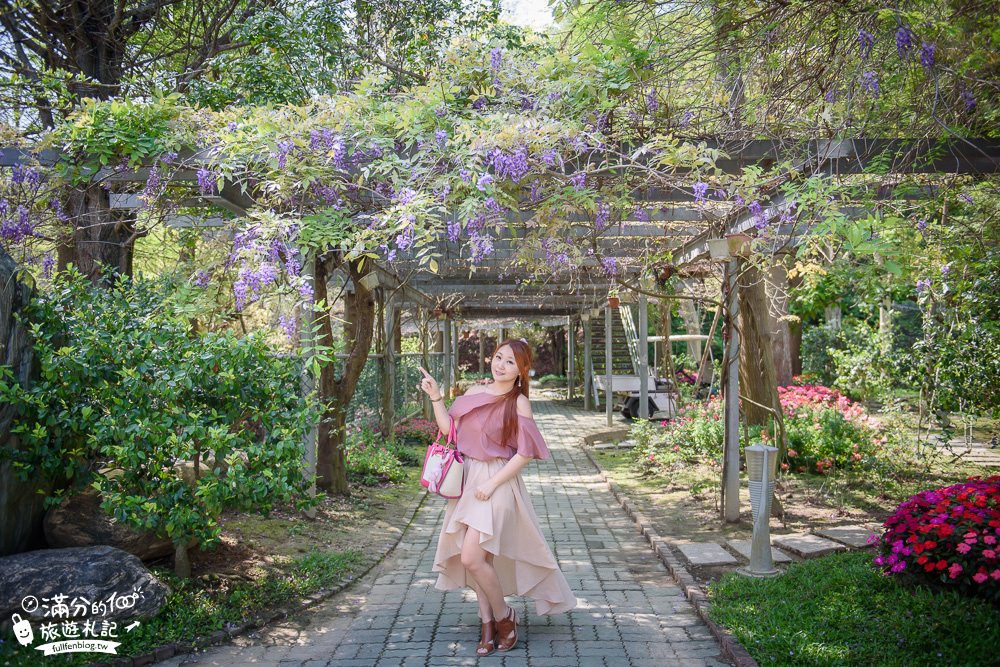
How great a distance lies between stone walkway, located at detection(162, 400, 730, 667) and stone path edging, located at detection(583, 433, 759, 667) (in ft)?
0.17

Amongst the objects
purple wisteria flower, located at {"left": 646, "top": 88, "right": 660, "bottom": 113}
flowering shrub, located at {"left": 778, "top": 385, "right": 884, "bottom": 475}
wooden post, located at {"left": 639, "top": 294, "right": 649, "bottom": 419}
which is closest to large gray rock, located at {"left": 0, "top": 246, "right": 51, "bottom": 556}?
purple wisteria flower, located at {"left": 646, "top": 88, "right": 660, "bottom": 113}

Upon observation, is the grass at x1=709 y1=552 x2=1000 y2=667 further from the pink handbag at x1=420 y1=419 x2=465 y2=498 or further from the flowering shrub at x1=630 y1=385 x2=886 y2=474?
the flowering shrub at x1=630 y1=385 x2=886 y2=474

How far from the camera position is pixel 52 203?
6121 millimetres

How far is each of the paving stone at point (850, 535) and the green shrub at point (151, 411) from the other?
12.6 feet

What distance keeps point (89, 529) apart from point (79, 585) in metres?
0.71

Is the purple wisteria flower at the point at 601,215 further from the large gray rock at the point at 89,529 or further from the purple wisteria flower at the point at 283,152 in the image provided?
the large gray rock at the point at 89,529

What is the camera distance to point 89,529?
4.59 m

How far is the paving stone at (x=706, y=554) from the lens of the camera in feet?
17.7

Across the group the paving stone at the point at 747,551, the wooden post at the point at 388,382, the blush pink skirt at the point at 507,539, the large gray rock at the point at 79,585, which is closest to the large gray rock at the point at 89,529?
the large gray rock at the point at 79,585

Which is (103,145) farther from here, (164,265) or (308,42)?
(164,265)

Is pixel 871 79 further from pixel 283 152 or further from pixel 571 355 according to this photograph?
pixel 571 355

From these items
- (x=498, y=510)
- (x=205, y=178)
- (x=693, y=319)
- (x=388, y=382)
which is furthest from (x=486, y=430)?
(x=693, y=319)

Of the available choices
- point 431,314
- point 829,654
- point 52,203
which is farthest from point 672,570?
point 431,314

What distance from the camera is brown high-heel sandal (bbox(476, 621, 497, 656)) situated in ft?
12.8
